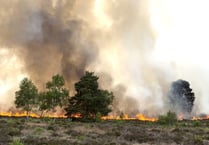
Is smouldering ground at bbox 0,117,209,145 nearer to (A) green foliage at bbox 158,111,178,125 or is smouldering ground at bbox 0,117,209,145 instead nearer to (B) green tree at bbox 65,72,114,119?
(A) green foliage at bbox 158,111,178,125

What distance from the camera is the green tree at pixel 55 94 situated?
93375 mm

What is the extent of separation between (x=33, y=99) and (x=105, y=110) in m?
21.8

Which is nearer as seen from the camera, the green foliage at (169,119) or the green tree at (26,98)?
the green foliage at (169,119)

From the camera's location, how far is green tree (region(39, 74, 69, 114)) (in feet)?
306

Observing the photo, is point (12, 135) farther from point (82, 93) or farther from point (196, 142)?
point (82, 93)

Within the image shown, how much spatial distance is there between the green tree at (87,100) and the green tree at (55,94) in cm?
289

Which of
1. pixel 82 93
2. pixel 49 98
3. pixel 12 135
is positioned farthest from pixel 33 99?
pixel 12 135

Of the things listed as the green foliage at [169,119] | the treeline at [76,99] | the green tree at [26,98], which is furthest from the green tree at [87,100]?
the green foliage at [169,119]

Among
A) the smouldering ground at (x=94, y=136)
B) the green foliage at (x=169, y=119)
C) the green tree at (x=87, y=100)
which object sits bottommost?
the smouldering ground at (x=94, y=136)

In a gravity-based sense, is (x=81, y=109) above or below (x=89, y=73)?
below

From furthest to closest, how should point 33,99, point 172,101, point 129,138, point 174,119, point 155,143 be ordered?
point 172,101 < point 33,99 < point 174,119 < point 129,138 < point 155,143

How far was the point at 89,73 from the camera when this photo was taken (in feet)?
310

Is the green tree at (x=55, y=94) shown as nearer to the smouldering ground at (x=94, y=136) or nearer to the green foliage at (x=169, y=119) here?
the green foliage at (x=169, y=119)

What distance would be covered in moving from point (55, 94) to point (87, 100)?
9111mm
